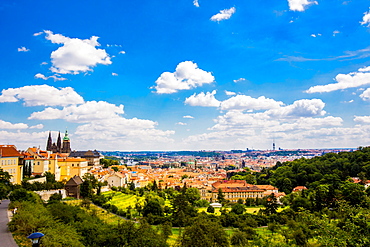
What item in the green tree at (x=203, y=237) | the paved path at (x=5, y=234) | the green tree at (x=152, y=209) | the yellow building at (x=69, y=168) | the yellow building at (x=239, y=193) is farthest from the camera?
the yellow building at (x=239, y=193)

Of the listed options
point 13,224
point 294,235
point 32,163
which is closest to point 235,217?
point 294,235

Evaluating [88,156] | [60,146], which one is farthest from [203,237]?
[60,146]

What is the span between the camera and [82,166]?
4988cm

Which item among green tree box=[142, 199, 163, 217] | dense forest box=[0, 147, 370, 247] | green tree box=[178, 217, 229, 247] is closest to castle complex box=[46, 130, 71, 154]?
dense forest box=[0, 147, 370, 247]

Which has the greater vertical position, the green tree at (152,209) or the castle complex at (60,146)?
the castle complex at (60,146)

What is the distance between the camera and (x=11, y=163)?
1236 inches

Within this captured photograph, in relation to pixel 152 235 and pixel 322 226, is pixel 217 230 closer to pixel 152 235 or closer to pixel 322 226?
pixel 152 235

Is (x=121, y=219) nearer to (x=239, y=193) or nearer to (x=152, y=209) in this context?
(x=152, y=209)

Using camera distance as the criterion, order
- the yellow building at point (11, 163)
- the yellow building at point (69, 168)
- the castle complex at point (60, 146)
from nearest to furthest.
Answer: the yellow building at point (11, 163) < the yellow building at point (69, 168) < the castle complex at point (60, 146)

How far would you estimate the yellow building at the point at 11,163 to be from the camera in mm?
30241

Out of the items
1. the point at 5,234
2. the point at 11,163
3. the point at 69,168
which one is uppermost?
the point at 11,163

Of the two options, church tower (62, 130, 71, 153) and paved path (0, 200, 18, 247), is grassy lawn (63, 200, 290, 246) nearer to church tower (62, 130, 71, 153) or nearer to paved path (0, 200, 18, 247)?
paved path (0, 200, 18, 247)

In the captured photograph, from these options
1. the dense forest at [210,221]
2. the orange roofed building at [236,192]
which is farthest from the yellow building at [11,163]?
the orange roofed building at [236,192]

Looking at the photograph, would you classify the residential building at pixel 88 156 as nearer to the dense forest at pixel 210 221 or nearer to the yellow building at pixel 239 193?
the dense forest at pixel 210 221
